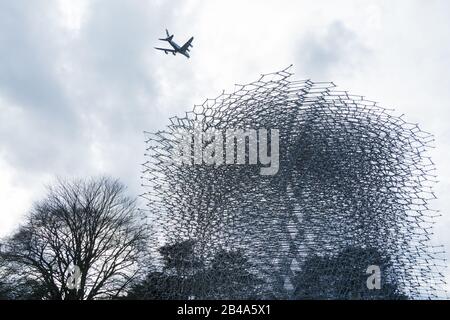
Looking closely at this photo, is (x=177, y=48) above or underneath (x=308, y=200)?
above

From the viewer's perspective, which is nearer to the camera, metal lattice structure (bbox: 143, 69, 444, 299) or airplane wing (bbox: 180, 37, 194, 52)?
metal lattice structure (bbox: 143, 69, 444, 299)

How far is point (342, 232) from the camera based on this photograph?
19703 millimetres

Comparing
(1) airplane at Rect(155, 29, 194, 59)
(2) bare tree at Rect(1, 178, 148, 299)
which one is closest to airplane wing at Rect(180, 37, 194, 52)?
(1) airplane at Rect(155, 29, 194, 59)

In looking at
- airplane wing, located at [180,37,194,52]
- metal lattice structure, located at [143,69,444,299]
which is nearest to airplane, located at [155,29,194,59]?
airplane wing, located at [180,37,194,52]

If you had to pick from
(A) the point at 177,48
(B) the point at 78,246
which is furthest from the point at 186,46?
(B) the point at 78,246

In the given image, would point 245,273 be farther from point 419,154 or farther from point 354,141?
point 419,154

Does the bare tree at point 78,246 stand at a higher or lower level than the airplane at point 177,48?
lower

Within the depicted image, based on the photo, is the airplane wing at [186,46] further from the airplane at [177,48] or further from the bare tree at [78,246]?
the bare tree at [78,246]

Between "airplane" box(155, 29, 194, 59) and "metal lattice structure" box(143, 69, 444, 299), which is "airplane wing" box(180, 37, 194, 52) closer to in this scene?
"airplane" box(155, 29, 194, 59)

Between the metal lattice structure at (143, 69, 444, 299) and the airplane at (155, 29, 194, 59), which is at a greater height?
the airplane at (155, 29, 194, 59)

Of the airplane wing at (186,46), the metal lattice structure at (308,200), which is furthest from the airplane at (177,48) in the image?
the metal lattice structure at (308,200)

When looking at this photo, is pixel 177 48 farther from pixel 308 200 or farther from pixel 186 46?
pixel 308 200

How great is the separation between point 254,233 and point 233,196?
1909 mm
